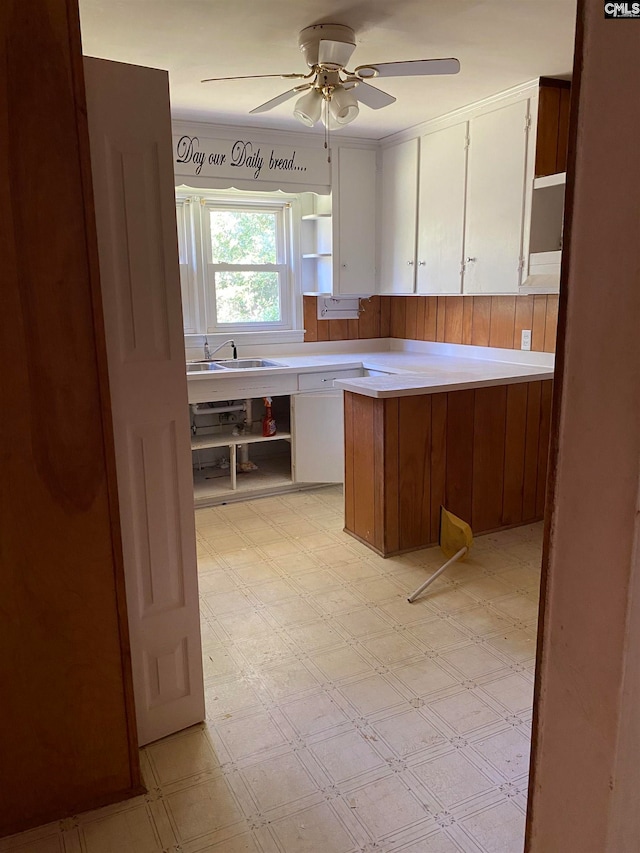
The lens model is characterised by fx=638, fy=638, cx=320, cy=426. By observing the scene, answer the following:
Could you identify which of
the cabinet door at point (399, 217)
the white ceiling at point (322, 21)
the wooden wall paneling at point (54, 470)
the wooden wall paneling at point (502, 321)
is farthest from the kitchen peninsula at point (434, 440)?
the wooden wall paneling at point (54, 470)

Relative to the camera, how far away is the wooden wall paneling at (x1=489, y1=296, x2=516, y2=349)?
403 centimetres

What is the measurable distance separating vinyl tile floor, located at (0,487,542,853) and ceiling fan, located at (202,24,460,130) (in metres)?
2.13

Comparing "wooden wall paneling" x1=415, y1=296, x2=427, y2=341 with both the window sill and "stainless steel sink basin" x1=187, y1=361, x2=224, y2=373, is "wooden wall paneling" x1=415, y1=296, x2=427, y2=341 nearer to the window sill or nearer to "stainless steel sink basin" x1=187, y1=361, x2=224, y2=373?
the window sill

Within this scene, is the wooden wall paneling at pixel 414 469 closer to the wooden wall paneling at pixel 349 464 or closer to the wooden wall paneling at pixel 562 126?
the wooden wall paneling at pixel 349 464

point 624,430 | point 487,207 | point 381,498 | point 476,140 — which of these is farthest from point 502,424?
point 624,430

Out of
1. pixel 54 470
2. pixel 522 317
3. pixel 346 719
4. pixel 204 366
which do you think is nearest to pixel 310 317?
pixel 204 366

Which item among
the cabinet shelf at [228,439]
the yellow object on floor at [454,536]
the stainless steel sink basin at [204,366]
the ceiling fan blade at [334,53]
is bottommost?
the yellow object on floor at [454,536]

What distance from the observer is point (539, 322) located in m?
3.82

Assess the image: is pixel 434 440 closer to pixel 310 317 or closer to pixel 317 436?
pixel 317 436

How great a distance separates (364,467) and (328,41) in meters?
1.93

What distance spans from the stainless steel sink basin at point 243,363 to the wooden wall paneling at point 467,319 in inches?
52.0

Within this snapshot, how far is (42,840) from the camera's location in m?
1.61

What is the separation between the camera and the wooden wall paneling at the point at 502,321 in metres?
4.03

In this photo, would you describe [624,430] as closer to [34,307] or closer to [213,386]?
[34,307]
